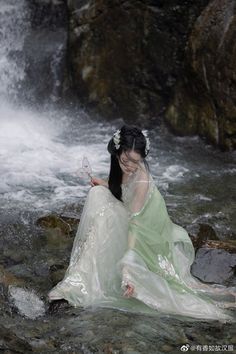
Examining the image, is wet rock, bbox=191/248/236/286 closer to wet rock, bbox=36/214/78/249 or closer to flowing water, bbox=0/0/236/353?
flowing water, bbox=0/0/236/353

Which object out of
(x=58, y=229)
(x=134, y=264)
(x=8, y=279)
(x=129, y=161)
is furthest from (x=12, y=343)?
(x=58, y=229)

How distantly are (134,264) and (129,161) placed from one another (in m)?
0.84

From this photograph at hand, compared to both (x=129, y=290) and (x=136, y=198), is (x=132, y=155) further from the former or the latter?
(x=129, y=290)

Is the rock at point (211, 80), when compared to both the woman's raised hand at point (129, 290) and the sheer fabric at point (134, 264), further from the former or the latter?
the woman's raised hand at point (129, 290)

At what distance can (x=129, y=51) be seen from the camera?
34.0ft

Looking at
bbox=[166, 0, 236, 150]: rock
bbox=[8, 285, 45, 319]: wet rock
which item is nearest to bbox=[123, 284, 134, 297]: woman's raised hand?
bbox=[8, 285, 45, 319]: wet rock

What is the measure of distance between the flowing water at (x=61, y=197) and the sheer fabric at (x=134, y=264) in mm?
127

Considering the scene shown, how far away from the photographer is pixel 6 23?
12.0m

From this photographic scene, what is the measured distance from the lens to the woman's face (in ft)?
15.3

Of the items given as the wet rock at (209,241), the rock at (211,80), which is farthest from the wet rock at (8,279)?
the rock at (211,80)

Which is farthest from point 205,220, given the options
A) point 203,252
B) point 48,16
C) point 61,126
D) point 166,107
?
point 48,16

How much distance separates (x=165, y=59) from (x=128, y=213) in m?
5.87

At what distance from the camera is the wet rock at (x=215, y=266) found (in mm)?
5434

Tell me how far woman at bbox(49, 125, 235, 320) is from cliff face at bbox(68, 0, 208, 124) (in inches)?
209
